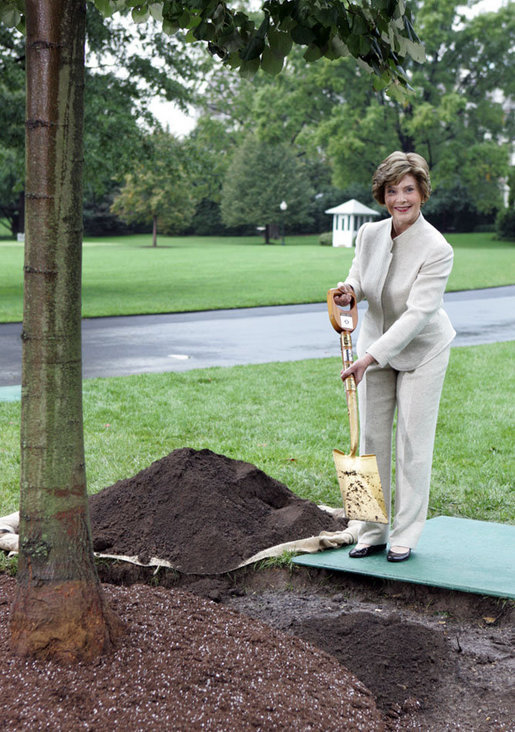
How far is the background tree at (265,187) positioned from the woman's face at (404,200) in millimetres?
57334

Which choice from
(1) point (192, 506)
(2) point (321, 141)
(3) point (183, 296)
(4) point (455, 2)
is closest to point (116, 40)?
(3) point (183, 296)

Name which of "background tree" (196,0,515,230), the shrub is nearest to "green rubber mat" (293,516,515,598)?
"background tree" (196,0,515,230)

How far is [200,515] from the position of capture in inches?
176

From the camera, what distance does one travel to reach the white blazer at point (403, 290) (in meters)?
4.02

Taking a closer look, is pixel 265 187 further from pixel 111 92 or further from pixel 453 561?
pixel 453 561

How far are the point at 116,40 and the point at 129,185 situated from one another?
39.2 m

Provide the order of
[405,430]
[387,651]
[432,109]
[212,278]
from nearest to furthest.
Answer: [387,651], [405,430], [212,278], [432,109]

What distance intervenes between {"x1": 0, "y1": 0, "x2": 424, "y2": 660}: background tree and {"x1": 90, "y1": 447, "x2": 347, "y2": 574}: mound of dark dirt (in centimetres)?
129

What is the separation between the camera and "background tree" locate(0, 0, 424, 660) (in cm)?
274

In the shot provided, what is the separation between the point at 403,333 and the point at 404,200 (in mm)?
642

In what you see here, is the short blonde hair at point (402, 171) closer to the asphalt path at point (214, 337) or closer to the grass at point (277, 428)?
the grass at point (277, 428)

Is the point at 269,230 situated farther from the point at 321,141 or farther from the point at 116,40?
the point at 116,40

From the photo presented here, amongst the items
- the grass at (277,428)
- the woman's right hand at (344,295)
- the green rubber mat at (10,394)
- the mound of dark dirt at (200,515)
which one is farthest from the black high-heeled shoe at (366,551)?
the green rubber mat at (10,394)

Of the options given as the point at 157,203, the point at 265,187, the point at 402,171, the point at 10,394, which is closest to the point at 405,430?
the point at 402,171
